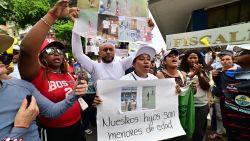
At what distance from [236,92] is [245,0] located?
42.9ft

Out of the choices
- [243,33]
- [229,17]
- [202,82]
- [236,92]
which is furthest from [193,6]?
[236,92]

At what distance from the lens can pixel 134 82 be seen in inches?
117

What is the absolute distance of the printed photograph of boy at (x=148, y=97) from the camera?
3049 millimetres

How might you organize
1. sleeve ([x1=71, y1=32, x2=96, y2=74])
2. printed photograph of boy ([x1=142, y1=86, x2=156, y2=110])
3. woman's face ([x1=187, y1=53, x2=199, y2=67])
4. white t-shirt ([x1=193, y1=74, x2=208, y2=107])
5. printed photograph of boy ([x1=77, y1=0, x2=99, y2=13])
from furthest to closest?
woman's face ([x1=187, y1=53, x2=199, y2=67]), white t-shirt ([x1=193, y1=74, x2=208, y2=107]), sleeve ([x1=71, y1=32, x2=96, y2=74]), printed photograph of boy ([x1=142, y1=86, x2=156, y2=110]), printed photograph of boy ([x1=77, y1=0, x2=99, y2=13])

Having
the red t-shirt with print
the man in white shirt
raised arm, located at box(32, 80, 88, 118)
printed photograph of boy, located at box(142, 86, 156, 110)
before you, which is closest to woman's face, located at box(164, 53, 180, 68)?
printed photograph of boy, located at box(142, 86, 156, 110)

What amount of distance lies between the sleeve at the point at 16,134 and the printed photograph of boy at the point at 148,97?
1.61 m

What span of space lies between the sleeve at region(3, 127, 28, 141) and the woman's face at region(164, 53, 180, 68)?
2280 millimetres

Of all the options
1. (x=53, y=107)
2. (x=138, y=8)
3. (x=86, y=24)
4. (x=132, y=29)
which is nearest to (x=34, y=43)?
(x=53, y=107)

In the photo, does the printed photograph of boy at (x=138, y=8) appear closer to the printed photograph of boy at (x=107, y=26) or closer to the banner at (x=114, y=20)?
the banner at (x=114, y=20)

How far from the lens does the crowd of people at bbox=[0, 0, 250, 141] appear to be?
5.89ft

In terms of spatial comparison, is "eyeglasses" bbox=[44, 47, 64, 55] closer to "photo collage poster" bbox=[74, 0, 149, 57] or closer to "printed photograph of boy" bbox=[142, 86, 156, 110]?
"photo collage poster" bbox=[74, 0, 149, 57]

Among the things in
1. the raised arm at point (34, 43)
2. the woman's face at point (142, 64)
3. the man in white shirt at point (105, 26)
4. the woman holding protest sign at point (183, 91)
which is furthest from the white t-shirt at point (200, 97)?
the raised arm at point (34, 43)

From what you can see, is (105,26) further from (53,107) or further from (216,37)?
(216,37)

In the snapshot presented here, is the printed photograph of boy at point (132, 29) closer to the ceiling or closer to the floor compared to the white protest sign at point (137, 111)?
closer to the ceiling
